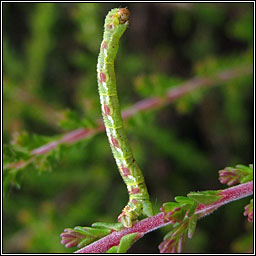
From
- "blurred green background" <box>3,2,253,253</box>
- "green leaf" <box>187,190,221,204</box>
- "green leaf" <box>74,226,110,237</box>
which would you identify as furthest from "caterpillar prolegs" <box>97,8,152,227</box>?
"blurred green background" <box>3,2,253,253</box>

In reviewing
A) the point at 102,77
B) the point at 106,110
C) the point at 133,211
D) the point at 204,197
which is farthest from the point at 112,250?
the point at 102,77

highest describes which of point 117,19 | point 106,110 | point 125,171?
point 117,19

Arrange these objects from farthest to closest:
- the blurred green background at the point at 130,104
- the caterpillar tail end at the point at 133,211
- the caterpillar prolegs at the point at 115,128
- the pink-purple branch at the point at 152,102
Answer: the blurred green background at the point at 130,104
the pink-purple branch at the point at 152,102
the caterpillar prolegs at the point at 115,128
the caterpillar tail end at the point at 133,211

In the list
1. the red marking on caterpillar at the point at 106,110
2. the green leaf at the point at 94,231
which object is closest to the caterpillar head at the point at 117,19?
the red marking on caterpillar at the point at 106,110

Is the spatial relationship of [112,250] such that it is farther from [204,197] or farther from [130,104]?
[130,104]

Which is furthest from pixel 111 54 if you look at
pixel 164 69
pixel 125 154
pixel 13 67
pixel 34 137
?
pixel 164 69

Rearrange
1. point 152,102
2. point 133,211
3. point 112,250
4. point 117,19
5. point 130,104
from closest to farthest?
point 112,250 → point 133,211 → point 117,19 → point 152,102 → point 130,104

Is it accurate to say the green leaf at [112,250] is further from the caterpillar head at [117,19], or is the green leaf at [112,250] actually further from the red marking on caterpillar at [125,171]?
the caterpillar head at [117,19]

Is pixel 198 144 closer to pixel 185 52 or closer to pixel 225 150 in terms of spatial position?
pixel 225 150
